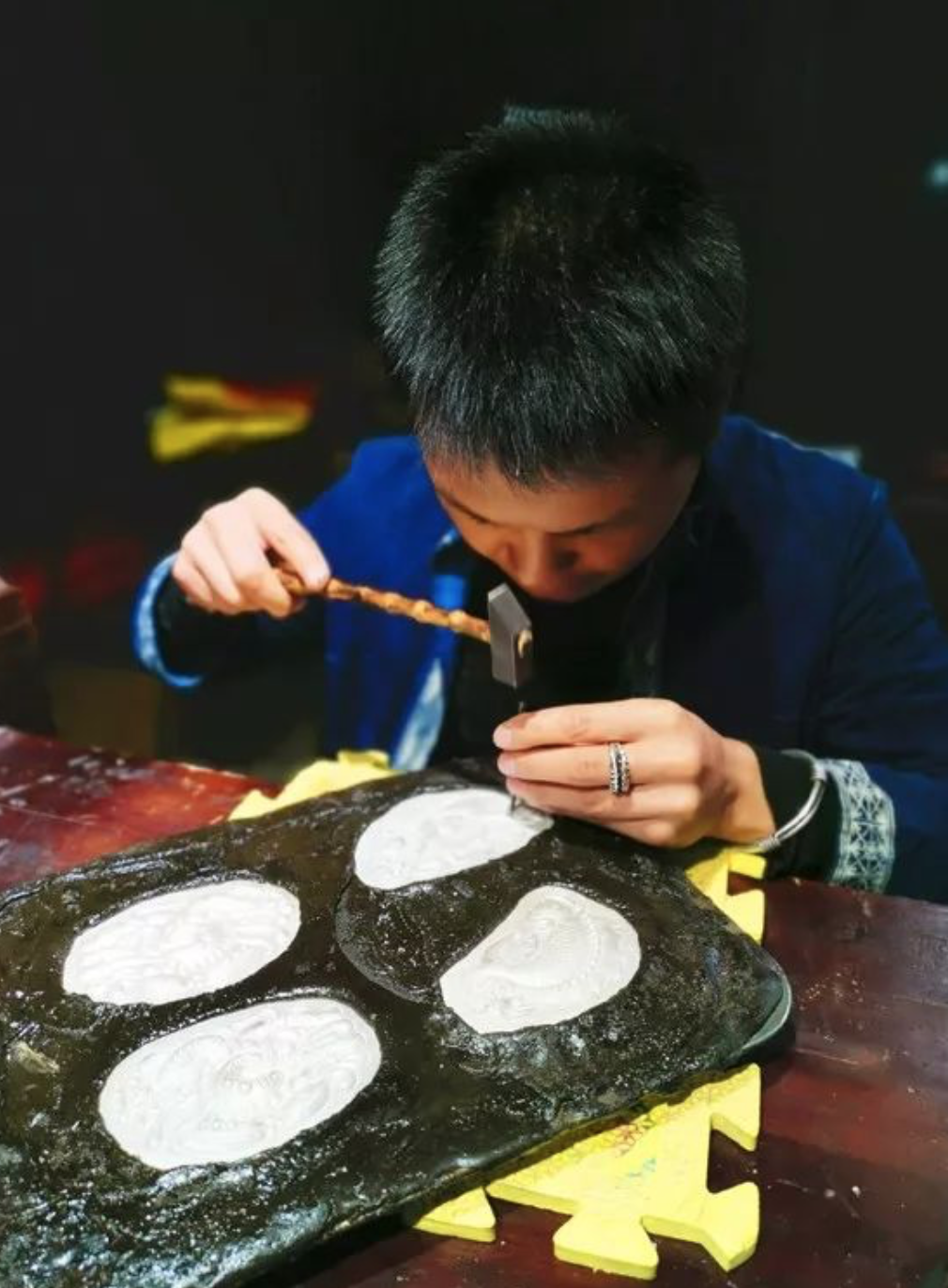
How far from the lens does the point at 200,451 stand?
1842 mm

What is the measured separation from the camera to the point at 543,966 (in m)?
1.20

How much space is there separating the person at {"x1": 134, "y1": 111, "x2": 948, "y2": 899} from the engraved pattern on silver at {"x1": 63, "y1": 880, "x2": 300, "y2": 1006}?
1.07 ft

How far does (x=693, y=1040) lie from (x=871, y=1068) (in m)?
0.18

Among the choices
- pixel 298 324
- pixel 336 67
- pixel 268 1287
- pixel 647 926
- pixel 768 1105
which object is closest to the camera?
pixel 268 1287

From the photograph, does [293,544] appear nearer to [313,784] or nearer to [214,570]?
[214,570]

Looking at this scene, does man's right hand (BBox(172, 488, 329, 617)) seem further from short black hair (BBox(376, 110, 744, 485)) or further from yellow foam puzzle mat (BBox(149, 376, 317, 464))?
short black hair (BBox(376, 110, 744, 485))

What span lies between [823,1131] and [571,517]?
655 millimetres

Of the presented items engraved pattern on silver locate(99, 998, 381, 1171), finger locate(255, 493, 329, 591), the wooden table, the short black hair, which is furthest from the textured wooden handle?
engraved pattern on silver locate(99, 998, 381, 1171)

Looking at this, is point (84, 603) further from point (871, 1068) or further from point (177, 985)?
point (871, 1068)

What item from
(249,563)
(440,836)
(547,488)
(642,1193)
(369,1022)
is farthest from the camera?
(249,563)

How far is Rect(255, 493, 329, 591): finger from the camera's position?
1.51m

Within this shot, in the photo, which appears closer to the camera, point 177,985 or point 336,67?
point 177,985

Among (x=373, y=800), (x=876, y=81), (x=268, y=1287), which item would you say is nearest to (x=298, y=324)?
(x=373, y=800)

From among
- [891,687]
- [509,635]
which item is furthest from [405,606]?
[891,687]
